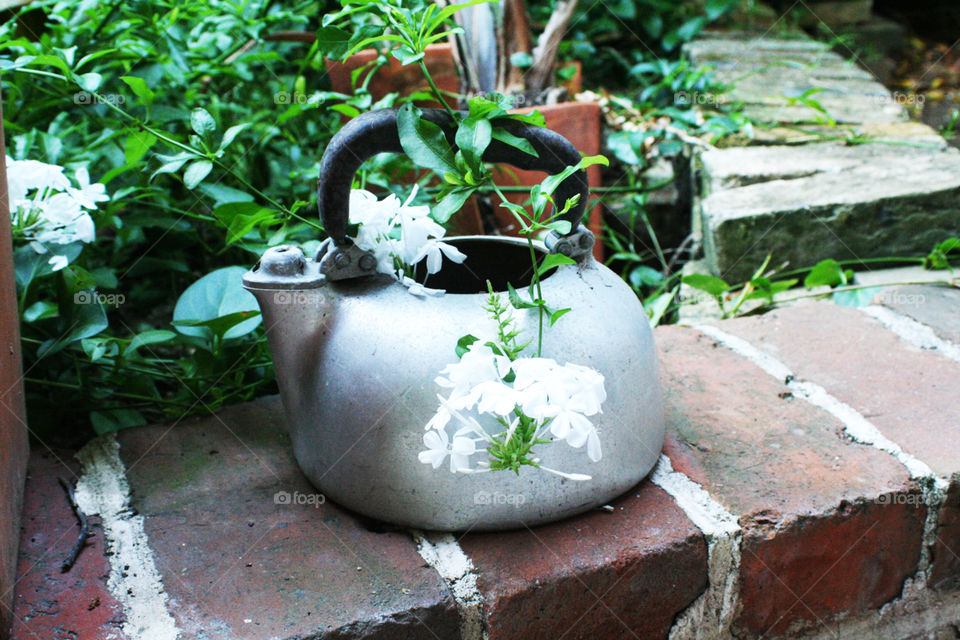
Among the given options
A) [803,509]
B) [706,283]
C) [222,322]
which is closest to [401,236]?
[222,322]

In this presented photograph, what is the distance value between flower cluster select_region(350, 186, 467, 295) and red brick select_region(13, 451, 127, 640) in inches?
14.8

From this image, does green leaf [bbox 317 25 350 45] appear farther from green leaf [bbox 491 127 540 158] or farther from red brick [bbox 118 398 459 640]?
red brick [bbox 118 398 459 640]

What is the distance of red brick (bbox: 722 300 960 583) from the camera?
0.90 metres

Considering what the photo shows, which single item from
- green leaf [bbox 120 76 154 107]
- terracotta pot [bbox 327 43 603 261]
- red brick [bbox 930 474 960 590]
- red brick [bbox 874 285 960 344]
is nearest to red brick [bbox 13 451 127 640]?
green leaf [bbox 120 76 154 107]

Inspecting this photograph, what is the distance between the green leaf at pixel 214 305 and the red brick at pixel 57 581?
0.22 meters

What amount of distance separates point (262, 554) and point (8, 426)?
0.27 metres

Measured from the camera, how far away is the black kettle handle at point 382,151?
74 centimetres

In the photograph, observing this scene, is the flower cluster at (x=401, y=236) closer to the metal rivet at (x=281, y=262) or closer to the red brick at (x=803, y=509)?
the metal rivet at (x=281, y=262)

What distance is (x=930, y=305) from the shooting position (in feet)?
4.01

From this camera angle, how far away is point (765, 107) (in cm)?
193

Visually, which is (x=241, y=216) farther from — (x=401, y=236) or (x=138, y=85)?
(x=138, y=85)

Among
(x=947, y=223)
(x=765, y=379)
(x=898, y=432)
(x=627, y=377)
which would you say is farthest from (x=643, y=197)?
(x=627, y=377)

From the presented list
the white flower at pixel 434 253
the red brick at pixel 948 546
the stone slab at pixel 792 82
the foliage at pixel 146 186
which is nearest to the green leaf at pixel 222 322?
the foliage at pixel 146 186

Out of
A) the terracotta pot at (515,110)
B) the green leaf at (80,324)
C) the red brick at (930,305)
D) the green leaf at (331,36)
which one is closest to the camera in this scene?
the green leaf at (331,36)
